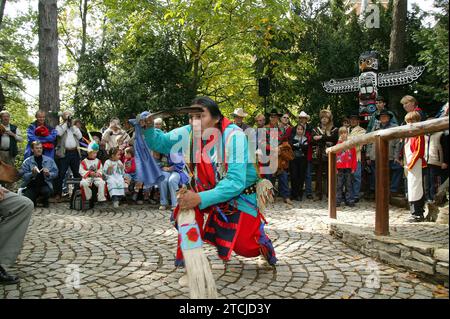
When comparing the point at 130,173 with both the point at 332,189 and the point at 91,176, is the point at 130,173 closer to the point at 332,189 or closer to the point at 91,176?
the point at 91,176

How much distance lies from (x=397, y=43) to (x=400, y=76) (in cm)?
101

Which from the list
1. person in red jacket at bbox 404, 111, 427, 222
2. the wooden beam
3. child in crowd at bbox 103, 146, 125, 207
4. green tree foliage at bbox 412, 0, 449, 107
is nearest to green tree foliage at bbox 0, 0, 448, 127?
green tree foliage at bbox 412, 0, 449, 107

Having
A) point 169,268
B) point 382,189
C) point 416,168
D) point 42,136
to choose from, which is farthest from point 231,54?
point 169,268

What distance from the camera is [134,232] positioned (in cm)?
562

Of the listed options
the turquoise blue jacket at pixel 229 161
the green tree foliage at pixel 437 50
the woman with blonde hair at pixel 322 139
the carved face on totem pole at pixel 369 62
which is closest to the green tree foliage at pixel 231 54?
the green tree foliage at pixel 437 50

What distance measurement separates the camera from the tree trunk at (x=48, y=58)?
9838 mm

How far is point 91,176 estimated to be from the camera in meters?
7.82

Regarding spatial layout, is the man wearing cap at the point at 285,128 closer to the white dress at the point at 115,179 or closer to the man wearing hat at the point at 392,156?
the man wearing hat at the point at 392,156

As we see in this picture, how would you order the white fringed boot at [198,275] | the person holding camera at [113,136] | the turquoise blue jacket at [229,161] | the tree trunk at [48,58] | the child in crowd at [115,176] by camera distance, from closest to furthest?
1. the white fringed boot at [198,275]
2. the turquoise blue jacket at [229,161]
3. the child in crowd at [115,176]
4. the person holding camera at [113,136]
5. the tree trunk at [48,58]

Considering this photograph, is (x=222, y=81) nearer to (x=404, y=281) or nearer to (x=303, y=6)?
(x=303, y=6)

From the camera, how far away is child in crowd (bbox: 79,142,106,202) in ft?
25.0

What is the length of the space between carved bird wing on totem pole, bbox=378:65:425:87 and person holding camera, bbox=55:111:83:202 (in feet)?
25.4

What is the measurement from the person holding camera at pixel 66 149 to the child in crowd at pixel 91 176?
0.73 metres
